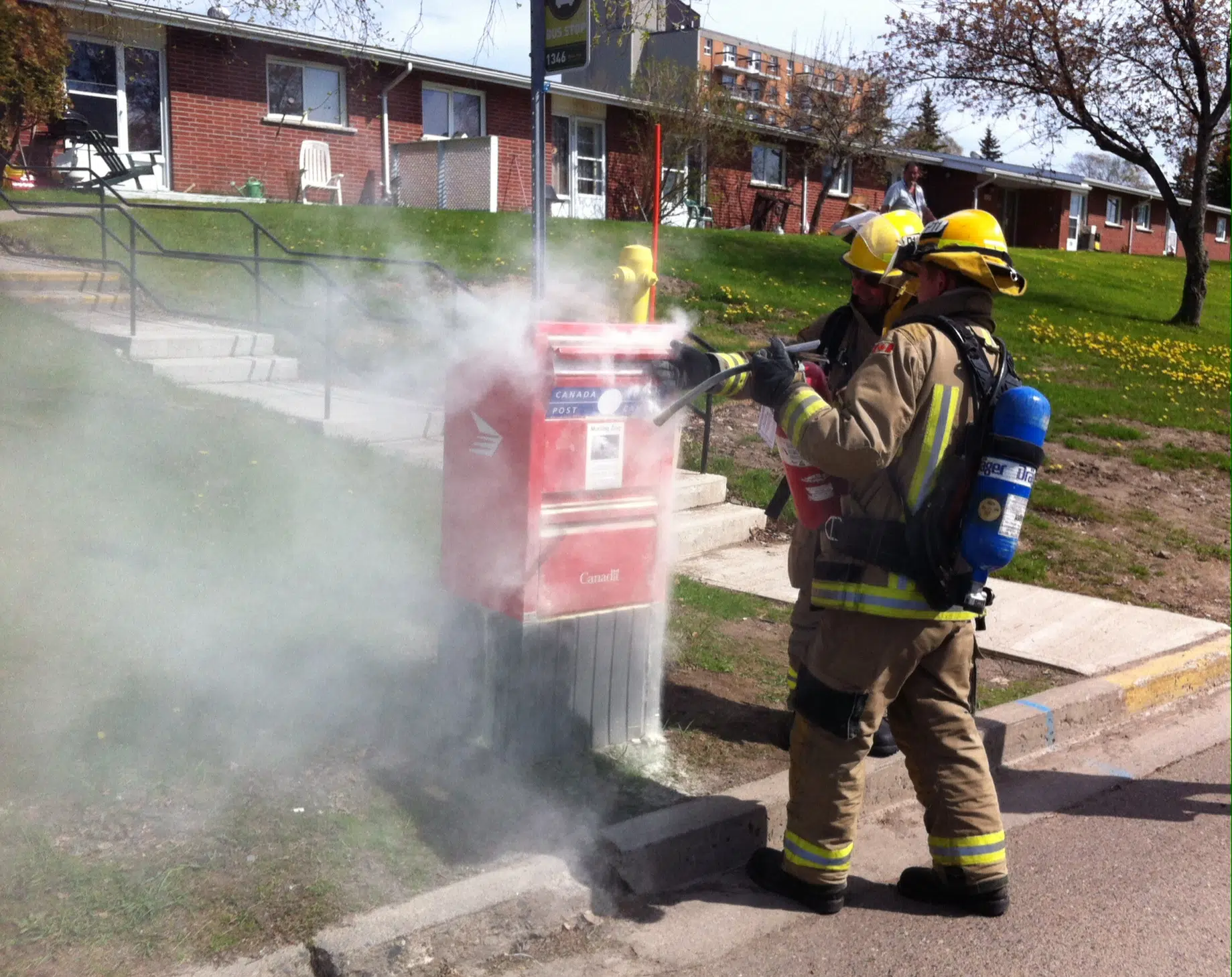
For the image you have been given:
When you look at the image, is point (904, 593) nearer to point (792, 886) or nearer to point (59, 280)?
point (792, 886)

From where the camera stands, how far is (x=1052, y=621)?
6.16 meters

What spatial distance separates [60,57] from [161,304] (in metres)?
2.11

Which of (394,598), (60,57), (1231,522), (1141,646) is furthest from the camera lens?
(60,57)

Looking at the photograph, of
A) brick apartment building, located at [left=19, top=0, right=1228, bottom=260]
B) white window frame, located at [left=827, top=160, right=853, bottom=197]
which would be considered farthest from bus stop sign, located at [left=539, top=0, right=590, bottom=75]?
white window frame, located at [left=827, top=160, right=853, bottom=197]

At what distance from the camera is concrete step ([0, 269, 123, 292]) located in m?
9.23

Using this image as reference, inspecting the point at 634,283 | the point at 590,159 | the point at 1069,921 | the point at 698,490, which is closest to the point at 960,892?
the point at 1069,921

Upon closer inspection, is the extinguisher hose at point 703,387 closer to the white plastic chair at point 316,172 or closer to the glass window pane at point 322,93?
the white plastic chair at point 316,172

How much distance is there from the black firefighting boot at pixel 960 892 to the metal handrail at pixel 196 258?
14.3ft

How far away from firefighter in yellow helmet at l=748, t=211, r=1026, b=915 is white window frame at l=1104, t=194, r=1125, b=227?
4248 cm

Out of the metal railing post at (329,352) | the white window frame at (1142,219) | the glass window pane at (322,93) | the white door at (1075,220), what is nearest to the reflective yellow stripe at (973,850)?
the metal railing post at (329,352)

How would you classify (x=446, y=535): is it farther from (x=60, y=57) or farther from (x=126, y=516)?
(x=60, y=57)

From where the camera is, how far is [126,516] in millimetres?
5332

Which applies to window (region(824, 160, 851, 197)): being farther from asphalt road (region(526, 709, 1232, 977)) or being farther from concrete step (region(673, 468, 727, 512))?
asphalt road (region(526, 709, 1232, 977))

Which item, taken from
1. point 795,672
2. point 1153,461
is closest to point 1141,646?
point 795,672
